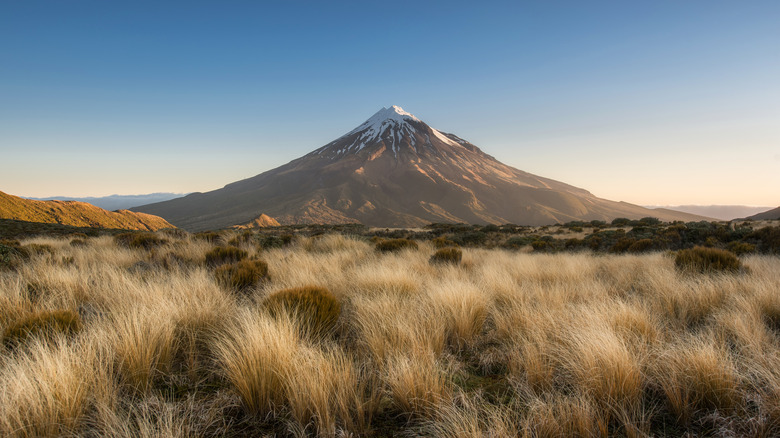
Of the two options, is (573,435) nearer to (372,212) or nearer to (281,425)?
(281,425)

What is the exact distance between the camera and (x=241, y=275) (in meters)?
4.96

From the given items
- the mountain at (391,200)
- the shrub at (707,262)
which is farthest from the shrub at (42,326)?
the mountain at (391,200)

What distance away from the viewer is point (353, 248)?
32.9ft

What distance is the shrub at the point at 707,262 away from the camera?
6.00m

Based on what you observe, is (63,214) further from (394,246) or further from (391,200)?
(391,200)

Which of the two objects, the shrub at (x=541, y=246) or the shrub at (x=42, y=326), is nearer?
the shrub at (x=42, y=326)

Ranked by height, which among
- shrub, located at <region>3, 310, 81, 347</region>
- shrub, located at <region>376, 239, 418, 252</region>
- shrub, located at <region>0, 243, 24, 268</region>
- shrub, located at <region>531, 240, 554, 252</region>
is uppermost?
shrub, located at <region>0, 243, 24, 268</region>

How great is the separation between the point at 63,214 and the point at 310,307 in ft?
125

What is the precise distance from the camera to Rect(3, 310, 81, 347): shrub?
2512mm

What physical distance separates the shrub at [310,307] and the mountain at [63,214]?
3389 centimetres

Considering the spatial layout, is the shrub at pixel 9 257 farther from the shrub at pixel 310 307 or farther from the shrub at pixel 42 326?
the shrub at pixel 310 307

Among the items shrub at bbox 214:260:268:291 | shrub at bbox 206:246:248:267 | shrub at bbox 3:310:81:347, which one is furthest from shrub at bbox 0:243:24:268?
shrub at bbox 3:310:81:347

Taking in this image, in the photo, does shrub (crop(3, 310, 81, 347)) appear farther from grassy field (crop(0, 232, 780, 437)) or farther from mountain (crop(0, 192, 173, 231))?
mountain (crop(0, 192, 173, 231))

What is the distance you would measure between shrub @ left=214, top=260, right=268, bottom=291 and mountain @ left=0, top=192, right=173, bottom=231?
31.6 m
